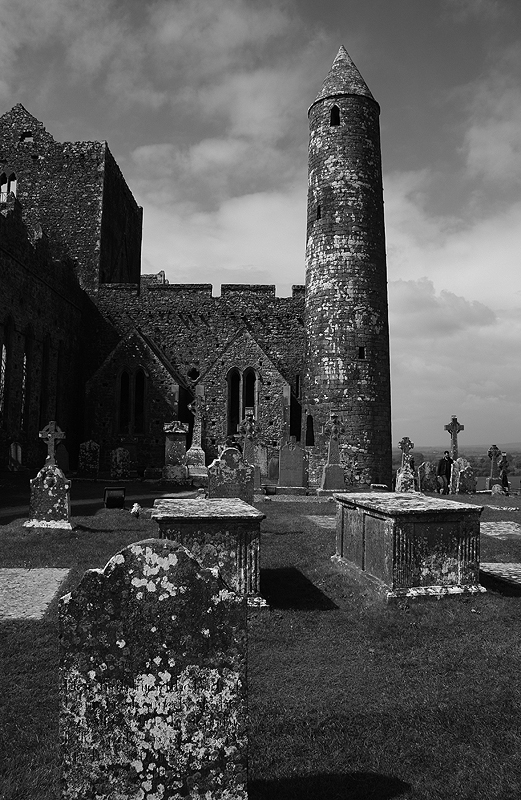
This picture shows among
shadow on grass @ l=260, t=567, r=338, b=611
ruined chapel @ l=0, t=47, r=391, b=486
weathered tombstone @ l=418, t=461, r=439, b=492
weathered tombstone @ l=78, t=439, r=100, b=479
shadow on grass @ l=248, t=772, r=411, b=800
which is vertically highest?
ruined chapel @ l=0, t=47, r=391, b=486

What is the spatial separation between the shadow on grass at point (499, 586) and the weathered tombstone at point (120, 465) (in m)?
15.9

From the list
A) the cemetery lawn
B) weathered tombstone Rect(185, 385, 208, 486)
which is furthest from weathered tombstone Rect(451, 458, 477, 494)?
the cemetery lawn

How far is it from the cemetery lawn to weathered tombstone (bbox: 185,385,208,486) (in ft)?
46.1

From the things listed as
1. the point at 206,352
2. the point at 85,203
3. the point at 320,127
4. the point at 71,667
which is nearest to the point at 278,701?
the point at 71,667

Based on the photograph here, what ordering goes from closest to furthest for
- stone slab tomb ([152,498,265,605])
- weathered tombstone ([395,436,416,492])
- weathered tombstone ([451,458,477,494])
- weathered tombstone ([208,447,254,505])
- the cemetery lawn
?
the cemetery lawn
stone slab tomb ([152,498,265,605])
weathered tombstone ([208,447,254,505])
weathered tombstone ([395,436,416,492])
weathered tombstone ([451,458,477,494])

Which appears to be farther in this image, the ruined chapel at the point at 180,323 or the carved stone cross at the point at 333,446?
the ruined chapel at the point at 180,323

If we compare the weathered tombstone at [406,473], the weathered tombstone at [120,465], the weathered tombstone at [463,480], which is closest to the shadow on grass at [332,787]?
the weathered tombstone at [406,473]

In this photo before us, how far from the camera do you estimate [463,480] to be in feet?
65.0

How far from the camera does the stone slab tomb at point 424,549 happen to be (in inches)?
245

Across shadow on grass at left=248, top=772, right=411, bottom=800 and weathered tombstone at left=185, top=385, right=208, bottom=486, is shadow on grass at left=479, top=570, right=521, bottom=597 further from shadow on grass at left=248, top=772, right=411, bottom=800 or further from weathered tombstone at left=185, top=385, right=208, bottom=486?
weathered tombstone at left=185, top=385, right=208, bottom=486

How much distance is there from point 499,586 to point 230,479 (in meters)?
6.90

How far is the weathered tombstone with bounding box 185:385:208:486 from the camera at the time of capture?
21172mm

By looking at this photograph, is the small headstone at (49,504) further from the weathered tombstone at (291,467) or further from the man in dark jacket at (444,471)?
the man in dark jacket at (444,471)

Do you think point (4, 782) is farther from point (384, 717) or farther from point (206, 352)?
point (206, 352)
